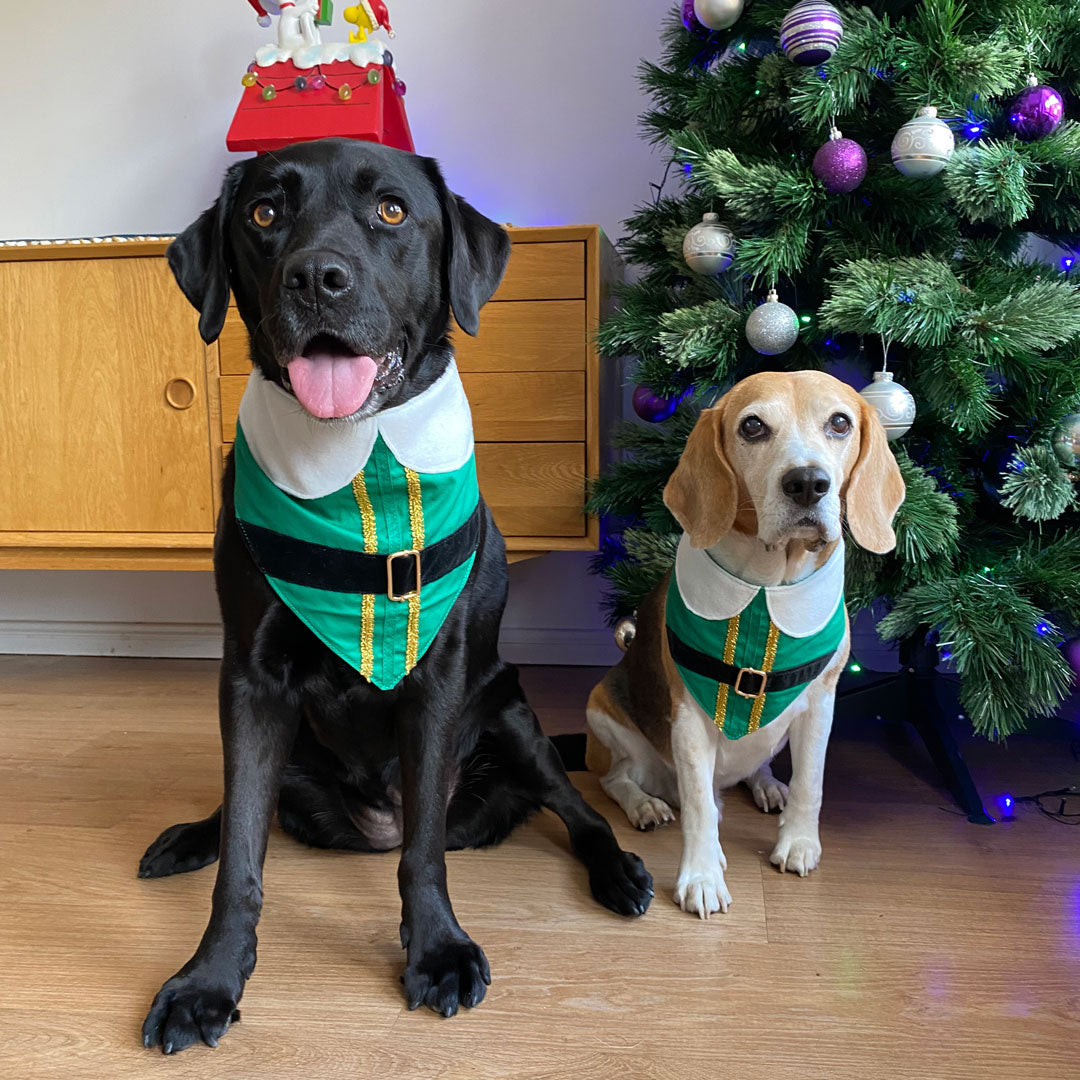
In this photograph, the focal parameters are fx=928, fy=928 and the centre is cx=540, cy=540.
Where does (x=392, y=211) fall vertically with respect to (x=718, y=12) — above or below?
below

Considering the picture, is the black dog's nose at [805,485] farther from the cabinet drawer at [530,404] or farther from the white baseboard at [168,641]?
the white baseboard at [168,641]

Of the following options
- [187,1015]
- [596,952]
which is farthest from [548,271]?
[187,1015]

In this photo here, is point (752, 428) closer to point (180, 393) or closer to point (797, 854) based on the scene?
point (797, 854)

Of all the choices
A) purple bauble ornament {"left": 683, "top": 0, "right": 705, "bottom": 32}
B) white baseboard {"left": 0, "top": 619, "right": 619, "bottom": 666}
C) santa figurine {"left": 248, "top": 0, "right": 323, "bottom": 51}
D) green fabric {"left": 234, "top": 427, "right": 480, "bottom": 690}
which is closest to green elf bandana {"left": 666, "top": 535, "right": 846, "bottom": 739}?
green fabric {"left": 234, "top": 427, "right": 480, "bottom": 690}

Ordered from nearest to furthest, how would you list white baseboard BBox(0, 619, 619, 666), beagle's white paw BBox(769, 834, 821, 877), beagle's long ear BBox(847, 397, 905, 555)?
1. beagle's long ear BBox(847, 397, 905, 555)
2. beagle's white paw BBox(769, 834, 821, 877)
3. white baseboard BBox(0, 619, 619, 666)

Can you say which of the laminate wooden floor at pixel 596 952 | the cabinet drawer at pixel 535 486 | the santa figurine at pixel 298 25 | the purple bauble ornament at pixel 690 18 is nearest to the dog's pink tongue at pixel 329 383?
the laminate wooden floor at pixel 596 952

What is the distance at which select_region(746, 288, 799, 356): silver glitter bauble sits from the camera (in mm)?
1830

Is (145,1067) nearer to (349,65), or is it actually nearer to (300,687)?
(300,687)

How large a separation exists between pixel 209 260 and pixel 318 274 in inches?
12.0

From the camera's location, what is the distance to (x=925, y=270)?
175 cm

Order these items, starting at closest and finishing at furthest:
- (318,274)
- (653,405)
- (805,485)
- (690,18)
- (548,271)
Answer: (318,274), (805,485), (690,18), (653,405), (548,271)

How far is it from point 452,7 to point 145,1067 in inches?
114

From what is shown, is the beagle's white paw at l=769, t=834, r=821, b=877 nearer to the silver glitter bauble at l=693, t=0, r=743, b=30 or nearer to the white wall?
the white wall

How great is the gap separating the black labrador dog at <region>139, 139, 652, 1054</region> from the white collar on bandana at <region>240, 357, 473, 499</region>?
0.13 feet
